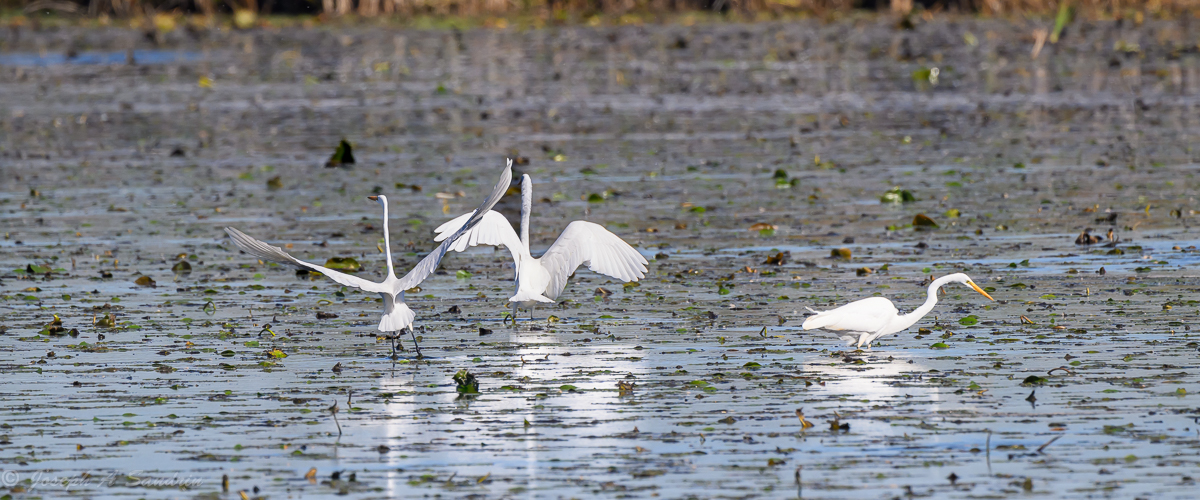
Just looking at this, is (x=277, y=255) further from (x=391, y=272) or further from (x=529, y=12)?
(x=529, y=12)

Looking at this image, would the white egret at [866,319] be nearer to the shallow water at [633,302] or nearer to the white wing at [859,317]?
the white wing at [859,317]

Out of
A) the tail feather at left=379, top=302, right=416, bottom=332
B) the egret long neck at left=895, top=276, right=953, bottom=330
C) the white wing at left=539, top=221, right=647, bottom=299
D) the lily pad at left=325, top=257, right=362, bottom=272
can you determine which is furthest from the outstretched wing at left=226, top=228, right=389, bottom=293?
the lily pad at left=325, top=257, right=362, bottom=272

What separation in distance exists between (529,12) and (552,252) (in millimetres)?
36579

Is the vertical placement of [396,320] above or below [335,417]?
above

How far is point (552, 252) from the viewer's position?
1040 cm

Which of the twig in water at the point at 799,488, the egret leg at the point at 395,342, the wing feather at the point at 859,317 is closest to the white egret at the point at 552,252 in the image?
the egret leg at the point at 395,342

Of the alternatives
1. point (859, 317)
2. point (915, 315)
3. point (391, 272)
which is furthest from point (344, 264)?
point (915, 315)

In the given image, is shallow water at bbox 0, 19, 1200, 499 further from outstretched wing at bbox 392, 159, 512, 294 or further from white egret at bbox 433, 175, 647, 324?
outstretched wing at bbox 392, 159, 512, 294

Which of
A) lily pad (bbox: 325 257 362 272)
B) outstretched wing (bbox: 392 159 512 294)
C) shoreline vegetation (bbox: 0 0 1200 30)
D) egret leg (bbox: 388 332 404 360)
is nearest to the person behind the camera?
outstretched wing (bbox: 392 159 512 294)

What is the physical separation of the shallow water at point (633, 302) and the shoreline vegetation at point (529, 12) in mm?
16123

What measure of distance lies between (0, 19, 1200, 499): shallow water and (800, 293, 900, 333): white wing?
189mm

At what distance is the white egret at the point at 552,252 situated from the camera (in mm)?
10070

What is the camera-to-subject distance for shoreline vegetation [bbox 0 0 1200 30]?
42.5m

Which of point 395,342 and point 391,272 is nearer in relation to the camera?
point 391,272
